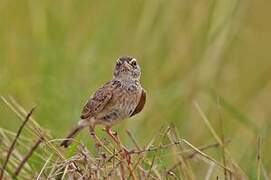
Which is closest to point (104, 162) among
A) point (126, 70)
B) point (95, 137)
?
point (95, 137)

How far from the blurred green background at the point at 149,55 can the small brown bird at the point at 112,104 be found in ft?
6.46

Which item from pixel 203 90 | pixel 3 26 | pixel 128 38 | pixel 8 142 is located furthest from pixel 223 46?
pixel 8 142

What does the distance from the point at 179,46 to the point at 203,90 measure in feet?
1.08

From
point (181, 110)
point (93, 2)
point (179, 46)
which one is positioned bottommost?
point (181, 110)

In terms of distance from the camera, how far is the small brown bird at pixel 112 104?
238cm

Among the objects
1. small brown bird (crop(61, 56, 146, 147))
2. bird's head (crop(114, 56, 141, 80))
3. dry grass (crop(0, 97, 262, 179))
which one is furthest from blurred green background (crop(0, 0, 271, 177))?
small brown bird (crop(61, 56, 146, 147))

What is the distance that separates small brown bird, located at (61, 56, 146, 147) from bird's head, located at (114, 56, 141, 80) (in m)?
0.02

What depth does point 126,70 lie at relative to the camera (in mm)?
2541

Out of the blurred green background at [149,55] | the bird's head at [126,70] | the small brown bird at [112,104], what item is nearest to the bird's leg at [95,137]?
the small brown bird at [112,104]

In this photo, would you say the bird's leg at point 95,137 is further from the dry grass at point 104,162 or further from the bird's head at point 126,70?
the bird's head at point 126,70

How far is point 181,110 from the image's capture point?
4.89 metres

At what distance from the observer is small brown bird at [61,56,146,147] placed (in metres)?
2.38

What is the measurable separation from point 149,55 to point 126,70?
249 cm

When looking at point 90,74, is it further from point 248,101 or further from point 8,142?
point 8,142
